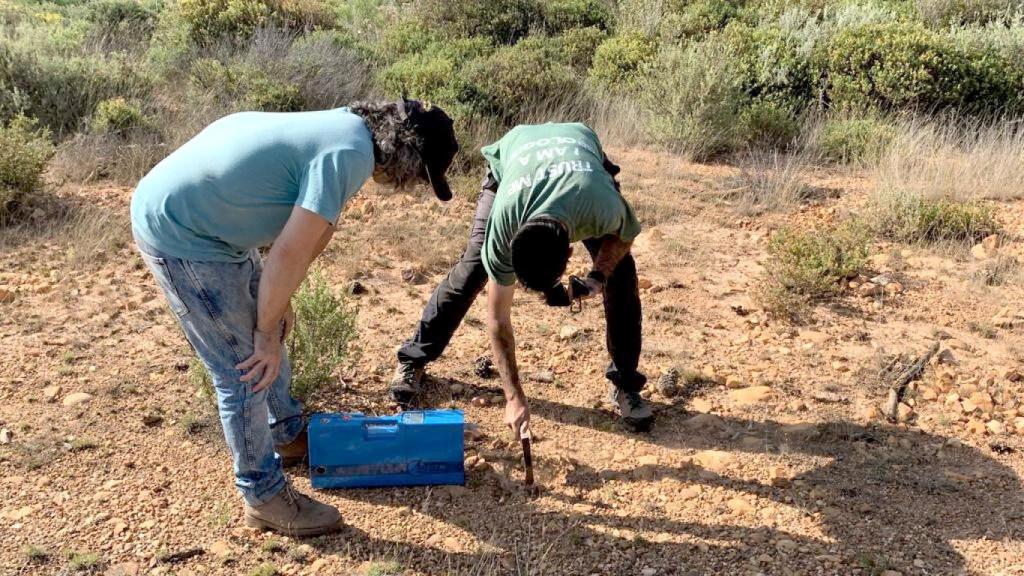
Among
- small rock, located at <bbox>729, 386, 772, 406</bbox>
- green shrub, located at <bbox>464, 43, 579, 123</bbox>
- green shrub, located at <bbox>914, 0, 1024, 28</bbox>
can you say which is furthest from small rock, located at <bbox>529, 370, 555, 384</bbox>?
green shrub, located at <bbox>914, 0, 1024, 28</bbox>

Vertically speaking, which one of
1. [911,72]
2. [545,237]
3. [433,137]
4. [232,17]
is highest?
[433,137]

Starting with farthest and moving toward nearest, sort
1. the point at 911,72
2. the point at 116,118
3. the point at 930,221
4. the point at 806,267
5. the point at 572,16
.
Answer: the point at 572,16, the point at 911,72, the point at 116,118, the point at 930,221, the point at 806,267

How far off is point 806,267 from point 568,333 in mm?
1510

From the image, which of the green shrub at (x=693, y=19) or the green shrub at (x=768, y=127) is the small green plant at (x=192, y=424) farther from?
the green shrub at (x=693, y=19)

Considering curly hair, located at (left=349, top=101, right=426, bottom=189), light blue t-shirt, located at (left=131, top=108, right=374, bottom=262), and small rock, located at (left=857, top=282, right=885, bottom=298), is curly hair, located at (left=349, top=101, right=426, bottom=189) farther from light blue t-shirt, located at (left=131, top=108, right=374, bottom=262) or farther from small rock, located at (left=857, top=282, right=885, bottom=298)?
small rock, located at (left=857, top=282, right=885, bottom=298)

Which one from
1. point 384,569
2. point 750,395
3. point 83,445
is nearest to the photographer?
point 384,569

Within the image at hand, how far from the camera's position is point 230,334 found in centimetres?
285

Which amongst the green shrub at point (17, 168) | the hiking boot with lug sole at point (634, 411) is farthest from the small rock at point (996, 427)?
the green shrub at point (17, 168)

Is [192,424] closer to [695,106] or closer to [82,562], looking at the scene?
[82,562]

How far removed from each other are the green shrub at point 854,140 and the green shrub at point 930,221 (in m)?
1.27

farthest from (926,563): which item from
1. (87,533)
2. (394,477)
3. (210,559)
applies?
(87,533)

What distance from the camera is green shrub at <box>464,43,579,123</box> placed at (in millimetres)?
7898

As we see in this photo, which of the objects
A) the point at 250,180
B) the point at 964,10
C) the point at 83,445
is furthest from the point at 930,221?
the point at 964,10

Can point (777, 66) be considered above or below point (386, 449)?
above
